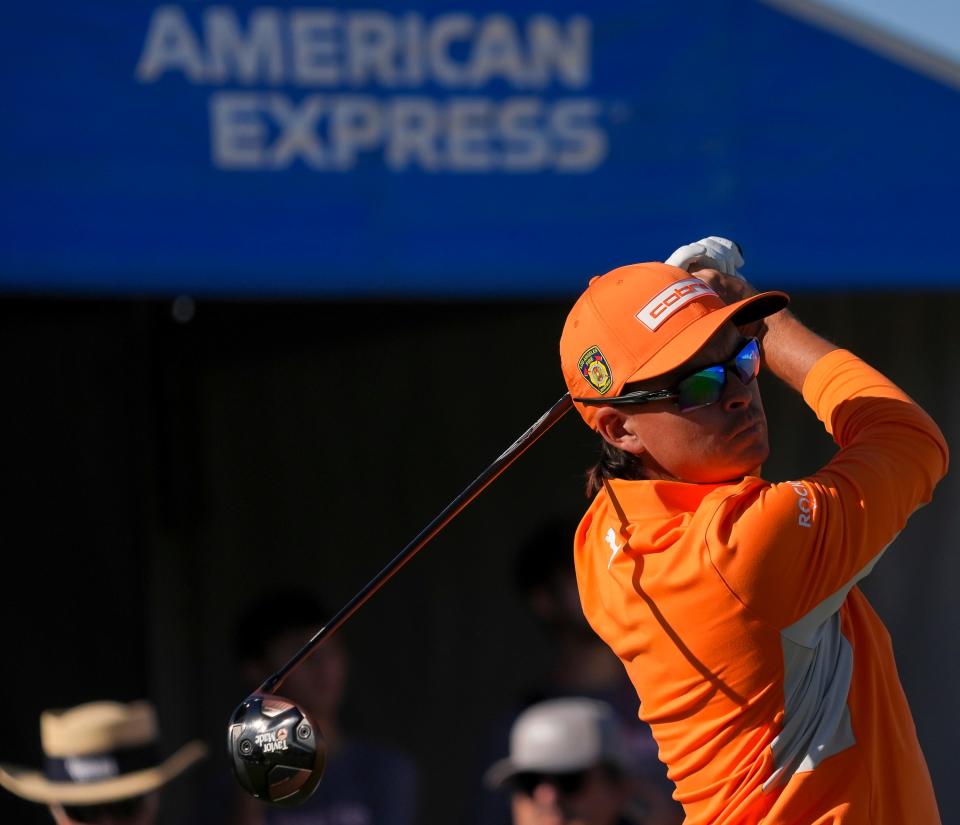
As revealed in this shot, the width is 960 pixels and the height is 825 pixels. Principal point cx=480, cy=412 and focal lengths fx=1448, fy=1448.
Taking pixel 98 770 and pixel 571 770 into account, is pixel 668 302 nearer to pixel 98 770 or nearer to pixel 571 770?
pixel 571 770

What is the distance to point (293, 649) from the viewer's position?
4414 millimetres

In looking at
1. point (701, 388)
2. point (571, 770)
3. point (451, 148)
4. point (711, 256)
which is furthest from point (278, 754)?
point (451, 148)

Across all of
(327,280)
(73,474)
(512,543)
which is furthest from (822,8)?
(73,474)

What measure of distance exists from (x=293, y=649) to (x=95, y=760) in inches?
29.3

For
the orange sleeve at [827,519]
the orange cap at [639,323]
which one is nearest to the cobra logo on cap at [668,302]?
the orange cap at [639,323]

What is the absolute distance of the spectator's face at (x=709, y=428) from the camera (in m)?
1.88

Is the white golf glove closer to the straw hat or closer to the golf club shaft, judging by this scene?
the golf club shaft

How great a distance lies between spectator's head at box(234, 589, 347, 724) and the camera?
4.37 meters

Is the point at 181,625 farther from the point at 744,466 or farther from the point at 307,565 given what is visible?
the point at 744,466

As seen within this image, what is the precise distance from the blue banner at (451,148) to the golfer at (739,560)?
1.98m

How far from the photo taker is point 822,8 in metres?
4.00

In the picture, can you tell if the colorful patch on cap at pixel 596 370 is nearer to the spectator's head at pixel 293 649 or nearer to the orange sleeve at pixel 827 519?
the orange sleeve at pixel 827 519

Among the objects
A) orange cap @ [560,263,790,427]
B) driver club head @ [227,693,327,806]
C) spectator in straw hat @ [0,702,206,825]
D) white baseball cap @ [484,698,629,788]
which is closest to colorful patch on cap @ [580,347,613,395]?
orange cap @ [560,263,790,427]

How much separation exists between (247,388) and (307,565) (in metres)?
0.60
